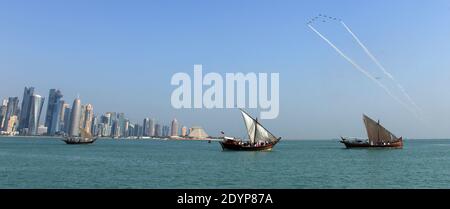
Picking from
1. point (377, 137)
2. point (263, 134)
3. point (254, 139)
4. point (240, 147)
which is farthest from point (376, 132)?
point (240, 147)

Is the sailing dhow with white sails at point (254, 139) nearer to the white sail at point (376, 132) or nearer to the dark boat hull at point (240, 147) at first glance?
the dark boat hull at point (240, 147)

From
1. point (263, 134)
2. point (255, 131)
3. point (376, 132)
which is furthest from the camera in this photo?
point (376, 132)

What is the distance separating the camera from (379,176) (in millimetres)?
48438

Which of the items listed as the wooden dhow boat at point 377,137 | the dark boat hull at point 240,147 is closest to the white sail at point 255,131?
the dark boat hull at point 240,147

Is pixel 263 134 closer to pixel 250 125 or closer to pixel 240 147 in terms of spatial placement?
pixel 250 125

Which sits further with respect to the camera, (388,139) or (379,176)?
(388,139)

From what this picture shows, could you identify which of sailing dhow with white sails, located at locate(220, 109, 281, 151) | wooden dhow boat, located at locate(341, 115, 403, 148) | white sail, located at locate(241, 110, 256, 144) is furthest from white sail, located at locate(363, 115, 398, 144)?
white sail, located at locate(241, 110, 256, 144)

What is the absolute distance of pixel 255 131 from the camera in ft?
320
